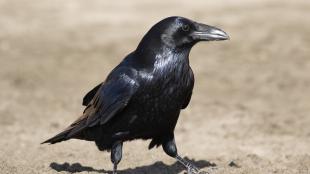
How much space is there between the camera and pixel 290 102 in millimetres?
12555

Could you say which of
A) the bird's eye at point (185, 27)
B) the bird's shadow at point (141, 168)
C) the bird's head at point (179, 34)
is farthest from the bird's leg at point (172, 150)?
the bird's eye at point (185, 27)

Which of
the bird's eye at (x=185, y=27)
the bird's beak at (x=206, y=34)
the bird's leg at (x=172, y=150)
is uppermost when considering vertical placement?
the bird's eye at (x=185, y=27)

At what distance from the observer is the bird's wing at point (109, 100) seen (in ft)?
24.3

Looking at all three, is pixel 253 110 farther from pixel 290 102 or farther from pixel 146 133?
pixel 146 133

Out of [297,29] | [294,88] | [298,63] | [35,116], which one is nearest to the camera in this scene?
[35,116]

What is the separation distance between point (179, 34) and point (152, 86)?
0.54 m

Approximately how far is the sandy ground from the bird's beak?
1.29 metres

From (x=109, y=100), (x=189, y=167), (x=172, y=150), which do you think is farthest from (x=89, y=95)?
(x=189, y=167)

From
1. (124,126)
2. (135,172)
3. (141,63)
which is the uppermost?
(141,63)

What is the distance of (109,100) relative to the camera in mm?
7629

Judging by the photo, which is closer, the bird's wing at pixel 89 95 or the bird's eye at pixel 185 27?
the bird's eye at pixel 185 27

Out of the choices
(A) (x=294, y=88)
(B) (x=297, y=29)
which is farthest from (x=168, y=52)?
(B) (x=297, y=29)

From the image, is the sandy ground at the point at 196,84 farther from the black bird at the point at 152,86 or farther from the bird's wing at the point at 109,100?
the black bird at the point at 152,86

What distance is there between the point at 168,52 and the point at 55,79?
6.54 metres
